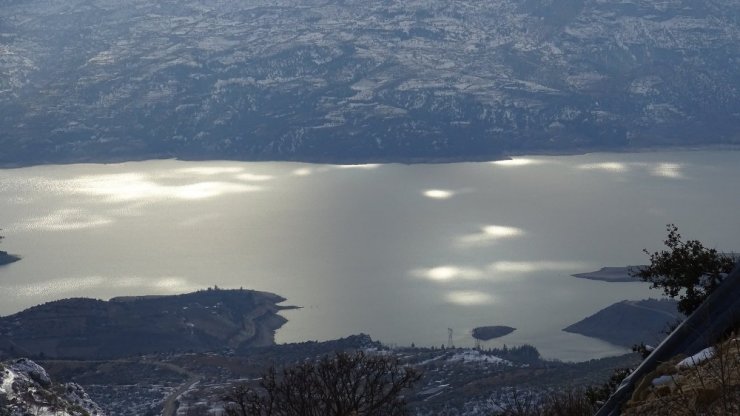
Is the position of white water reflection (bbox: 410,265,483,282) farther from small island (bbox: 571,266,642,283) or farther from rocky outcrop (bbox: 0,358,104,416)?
rocky outcrop (bbox: 0,358,104,416)

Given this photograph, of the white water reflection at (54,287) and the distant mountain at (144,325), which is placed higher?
the white water reflection at (54,287)

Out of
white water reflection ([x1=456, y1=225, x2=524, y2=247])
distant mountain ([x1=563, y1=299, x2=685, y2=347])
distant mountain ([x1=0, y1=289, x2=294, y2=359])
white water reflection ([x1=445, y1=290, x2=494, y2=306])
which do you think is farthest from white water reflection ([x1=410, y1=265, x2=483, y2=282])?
distant mountain ([x1=563, y1=299, x2=685, y2=347])

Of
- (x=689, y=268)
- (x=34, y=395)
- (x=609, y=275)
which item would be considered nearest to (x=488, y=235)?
(x=609, y=275)

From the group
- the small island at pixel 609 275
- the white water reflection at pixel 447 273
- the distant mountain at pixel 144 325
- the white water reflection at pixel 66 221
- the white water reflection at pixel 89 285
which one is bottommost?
the distant mountain at pixel 144 325

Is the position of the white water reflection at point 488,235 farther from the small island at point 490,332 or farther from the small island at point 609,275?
the small island at point 490,332

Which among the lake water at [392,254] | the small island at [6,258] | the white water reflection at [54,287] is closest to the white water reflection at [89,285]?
the white water reflection at [54,287]

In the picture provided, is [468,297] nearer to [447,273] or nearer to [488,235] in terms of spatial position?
[447,273]
